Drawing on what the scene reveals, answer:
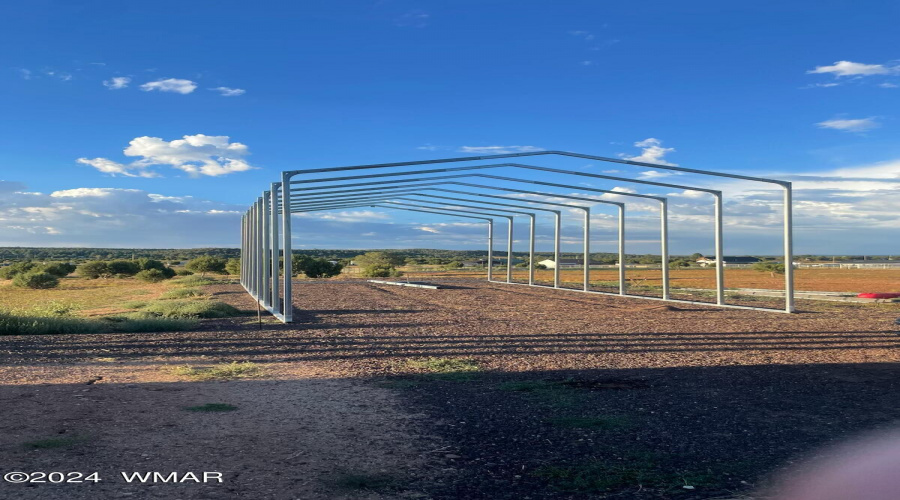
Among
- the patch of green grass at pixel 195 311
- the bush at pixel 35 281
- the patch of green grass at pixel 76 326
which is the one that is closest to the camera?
the patch of green grass at pixel 76 326

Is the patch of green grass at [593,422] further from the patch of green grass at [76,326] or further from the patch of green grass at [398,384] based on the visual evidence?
the patch of green grass at [76,326]

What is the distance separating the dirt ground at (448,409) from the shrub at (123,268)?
42.3 meters

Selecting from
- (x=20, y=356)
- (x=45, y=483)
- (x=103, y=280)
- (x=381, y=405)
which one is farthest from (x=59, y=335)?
(x=103, y=280)

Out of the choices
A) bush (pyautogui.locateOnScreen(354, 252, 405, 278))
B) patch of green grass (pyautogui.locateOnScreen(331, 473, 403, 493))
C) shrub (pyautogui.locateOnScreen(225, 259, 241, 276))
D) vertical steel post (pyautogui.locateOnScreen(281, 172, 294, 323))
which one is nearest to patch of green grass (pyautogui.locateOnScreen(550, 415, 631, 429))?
patch of green grass (pyautogui.locateOnScreen(331, 473, 403, 493))

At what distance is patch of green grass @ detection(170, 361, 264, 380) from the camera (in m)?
8.95

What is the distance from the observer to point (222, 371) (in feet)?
30.5

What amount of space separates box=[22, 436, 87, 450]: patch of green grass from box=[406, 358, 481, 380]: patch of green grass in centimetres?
425

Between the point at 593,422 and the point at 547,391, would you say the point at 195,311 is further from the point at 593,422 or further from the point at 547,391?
the point at 593,422

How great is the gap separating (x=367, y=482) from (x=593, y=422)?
2479 millimetres

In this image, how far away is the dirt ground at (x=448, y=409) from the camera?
4.70 meters

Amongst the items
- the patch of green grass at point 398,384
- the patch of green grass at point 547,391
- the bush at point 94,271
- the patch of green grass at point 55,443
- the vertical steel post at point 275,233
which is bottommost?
the patch of green grass at point 398,384

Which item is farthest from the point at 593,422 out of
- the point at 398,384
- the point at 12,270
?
the point at 12,270

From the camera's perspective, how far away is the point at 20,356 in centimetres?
1079

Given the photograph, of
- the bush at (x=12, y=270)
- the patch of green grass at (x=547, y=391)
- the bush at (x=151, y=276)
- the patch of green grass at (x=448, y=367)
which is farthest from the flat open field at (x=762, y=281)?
the patch of green grass at (x=547, y=391)
